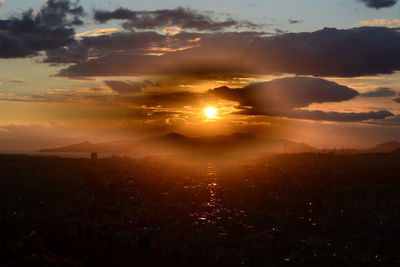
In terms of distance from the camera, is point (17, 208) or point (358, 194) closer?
point (17, 208)

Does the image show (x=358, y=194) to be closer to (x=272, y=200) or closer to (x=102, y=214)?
(x=272, y=200)

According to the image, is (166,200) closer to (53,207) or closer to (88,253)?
(53,207)

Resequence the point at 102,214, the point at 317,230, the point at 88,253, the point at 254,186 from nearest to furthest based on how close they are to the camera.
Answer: the point at 88,253, the point at 317,230, the point at 102,214, the point at 254,186

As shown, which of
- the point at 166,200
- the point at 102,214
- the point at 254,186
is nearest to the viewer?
the point at 102,214

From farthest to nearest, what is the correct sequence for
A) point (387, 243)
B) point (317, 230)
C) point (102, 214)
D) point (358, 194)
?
point (358, 194), point (102, 214), point (317, 230), point (387, 243)

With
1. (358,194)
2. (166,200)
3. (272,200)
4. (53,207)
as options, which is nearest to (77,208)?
(53,207)

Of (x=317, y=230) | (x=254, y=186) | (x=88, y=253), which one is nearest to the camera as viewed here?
(x=88, y=253)

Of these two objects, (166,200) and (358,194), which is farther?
(358,194)

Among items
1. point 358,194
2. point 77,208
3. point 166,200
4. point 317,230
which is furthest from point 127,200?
point 358,194
